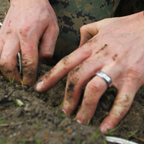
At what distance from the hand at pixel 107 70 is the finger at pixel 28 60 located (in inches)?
5.2

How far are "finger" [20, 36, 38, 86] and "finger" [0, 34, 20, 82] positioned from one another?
0.24 ft

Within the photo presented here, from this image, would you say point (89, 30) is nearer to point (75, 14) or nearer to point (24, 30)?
point (24, 30)

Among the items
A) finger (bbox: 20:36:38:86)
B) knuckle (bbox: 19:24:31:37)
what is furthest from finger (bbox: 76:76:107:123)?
knuckle (bbox: 19:24:31:37)

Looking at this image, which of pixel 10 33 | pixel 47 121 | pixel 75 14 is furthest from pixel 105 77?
pixel 75 14

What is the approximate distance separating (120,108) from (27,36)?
1080 mm

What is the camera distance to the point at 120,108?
1.17 meters

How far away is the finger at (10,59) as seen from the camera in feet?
4.50

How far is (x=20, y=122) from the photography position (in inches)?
37.2

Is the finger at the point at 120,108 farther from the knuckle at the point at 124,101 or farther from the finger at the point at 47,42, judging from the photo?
the finger at the point at 47,42

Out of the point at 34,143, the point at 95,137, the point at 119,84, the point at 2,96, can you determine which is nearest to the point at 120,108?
the point at 119,84

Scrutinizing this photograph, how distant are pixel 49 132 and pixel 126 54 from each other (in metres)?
0.94

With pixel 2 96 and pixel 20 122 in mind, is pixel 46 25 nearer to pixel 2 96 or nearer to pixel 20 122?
pixel 2 96

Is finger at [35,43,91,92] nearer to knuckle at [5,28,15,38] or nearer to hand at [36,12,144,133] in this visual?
hand at [36,12,144,133]

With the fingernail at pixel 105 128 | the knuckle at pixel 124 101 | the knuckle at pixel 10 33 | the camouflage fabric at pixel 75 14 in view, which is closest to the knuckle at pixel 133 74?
the knuckle at pixel 124 101
